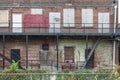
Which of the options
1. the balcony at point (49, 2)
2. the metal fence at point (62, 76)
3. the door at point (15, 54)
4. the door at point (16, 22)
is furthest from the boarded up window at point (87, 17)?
the metal fence at point (62, 76)

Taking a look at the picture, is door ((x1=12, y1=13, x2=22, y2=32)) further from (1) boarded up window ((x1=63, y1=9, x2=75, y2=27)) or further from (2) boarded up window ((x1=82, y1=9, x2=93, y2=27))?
(2) boarded up window ((x1=82, y1=9, x2=93, y2=27))

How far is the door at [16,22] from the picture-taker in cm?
3616

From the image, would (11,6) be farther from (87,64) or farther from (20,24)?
(87,64)

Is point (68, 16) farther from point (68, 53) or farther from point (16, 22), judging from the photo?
point (16, 22)

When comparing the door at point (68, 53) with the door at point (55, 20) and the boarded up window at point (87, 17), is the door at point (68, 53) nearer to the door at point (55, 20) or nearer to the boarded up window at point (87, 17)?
the door at point (55, 20)

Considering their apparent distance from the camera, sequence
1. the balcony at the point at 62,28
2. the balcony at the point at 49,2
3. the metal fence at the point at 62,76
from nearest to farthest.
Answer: the metal fence at the point at 62,76 < the balcony at the point at 62,28 < the balcony at the point at 49,2

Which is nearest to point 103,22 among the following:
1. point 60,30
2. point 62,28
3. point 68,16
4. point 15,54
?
point 68,16

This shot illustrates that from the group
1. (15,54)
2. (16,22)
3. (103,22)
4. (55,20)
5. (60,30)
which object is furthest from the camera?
(55,20)

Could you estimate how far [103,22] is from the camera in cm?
3659

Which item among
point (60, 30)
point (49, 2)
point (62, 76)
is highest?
point (49, 2)

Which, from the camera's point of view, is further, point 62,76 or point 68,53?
point 68,53

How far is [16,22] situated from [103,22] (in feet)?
27.1

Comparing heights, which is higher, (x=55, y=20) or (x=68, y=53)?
(x=55, y=20)

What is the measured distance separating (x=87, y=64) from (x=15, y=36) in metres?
7.17
